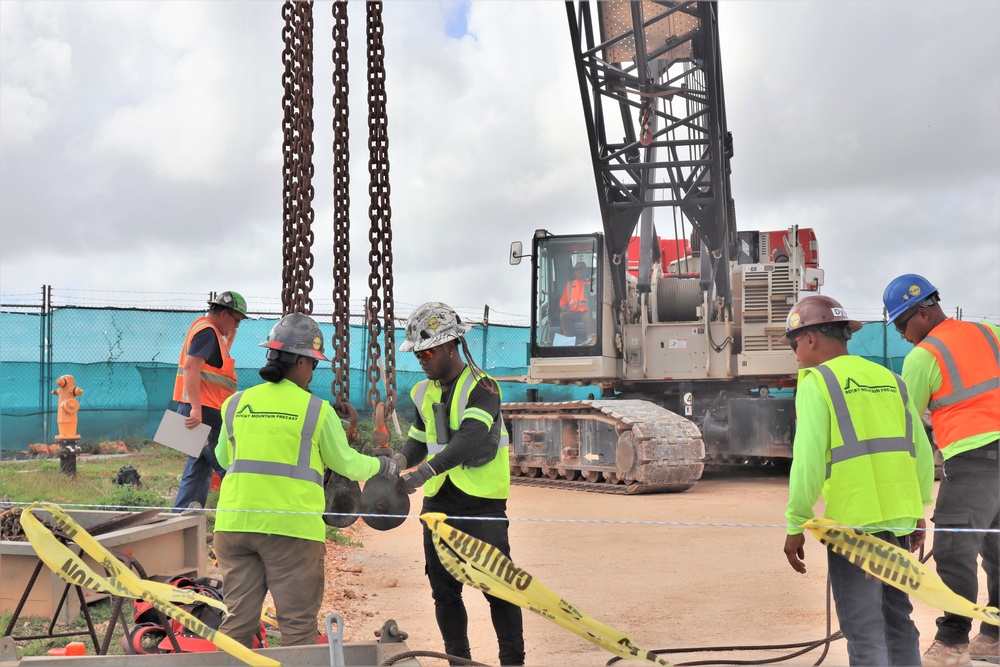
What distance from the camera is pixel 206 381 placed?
687 cm

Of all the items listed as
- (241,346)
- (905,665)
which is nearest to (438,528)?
(905,665)

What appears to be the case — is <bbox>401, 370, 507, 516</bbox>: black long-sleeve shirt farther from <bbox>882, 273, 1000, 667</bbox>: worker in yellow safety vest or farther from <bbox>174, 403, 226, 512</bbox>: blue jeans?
<bbox>174, 403, 226, 512</bbox>: blue jeans

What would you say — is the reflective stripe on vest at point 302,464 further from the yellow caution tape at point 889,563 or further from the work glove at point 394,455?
the yellow caution tape at point 889,563

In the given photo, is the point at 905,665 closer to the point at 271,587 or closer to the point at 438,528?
the point at 438,528

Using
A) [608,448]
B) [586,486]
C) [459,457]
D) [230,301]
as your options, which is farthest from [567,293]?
[459,457]

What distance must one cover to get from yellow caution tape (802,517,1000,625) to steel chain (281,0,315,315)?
2896 millimetres

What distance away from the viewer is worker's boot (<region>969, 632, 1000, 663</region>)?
5021 millimetres

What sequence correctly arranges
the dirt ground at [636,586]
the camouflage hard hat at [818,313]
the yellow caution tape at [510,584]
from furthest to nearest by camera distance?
the dirt ground at [636,586]
the camouflage hard hat at [818,313]
the yellow caution tape at [510,584]

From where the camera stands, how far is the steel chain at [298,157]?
5.24 m

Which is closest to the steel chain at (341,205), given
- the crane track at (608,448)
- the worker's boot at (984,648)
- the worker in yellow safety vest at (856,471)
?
the worker in yellow safety vest at (856,471)

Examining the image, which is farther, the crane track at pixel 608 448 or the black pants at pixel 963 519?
the crane track at pixel 608 448

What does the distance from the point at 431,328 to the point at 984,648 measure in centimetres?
333

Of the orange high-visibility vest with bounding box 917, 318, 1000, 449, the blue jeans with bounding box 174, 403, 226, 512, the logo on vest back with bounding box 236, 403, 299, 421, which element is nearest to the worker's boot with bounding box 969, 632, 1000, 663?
the orange high-visibility vest with bounding box 917, 318, 1000, 449

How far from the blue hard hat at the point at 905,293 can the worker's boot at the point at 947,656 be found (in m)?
1.64
